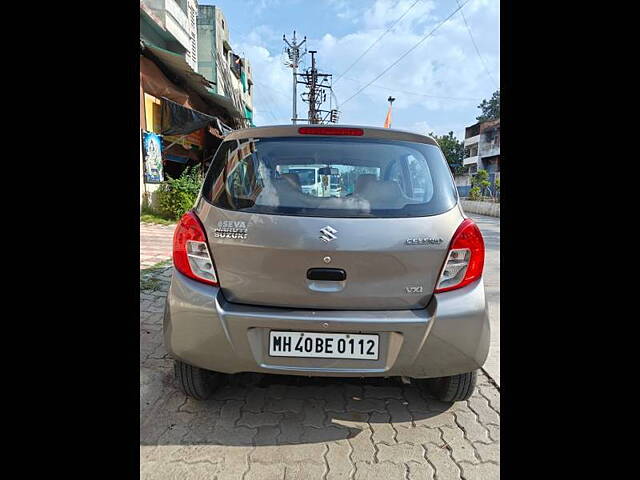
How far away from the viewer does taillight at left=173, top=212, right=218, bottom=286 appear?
1747 mm

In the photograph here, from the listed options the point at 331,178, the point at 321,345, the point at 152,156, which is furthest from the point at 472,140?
the point at 321,345

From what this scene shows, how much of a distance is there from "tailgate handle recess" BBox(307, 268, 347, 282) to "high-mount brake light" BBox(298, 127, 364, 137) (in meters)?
0.73

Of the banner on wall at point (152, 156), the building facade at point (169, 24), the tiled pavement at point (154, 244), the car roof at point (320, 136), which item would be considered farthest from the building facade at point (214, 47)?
the car roof at point (320, 136)

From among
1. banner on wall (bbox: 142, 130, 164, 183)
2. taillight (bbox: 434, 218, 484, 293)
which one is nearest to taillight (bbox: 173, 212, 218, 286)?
taillight (bbox: 434, 218, 484, 293)

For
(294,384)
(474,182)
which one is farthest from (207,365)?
(474,182)

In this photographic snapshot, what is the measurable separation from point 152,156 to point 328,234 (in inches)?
335

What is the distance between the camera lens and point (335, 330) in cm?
166

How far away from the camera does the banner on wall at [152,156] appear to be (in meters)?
8.53

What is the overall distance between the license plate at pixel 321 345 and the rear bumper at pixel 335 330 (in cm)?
3

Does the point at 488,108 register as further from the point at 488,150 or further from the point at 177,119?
the point at 177,119

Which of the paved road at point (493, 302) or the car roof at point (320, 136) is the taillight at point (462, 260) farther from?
the paved road at point (493, 302)

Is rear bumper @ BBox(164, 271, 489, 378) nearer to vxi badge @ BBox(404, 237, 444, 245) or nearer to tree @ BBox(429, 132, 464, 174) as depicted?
vxi badge @ BBox(404, 237, 444, 245)
